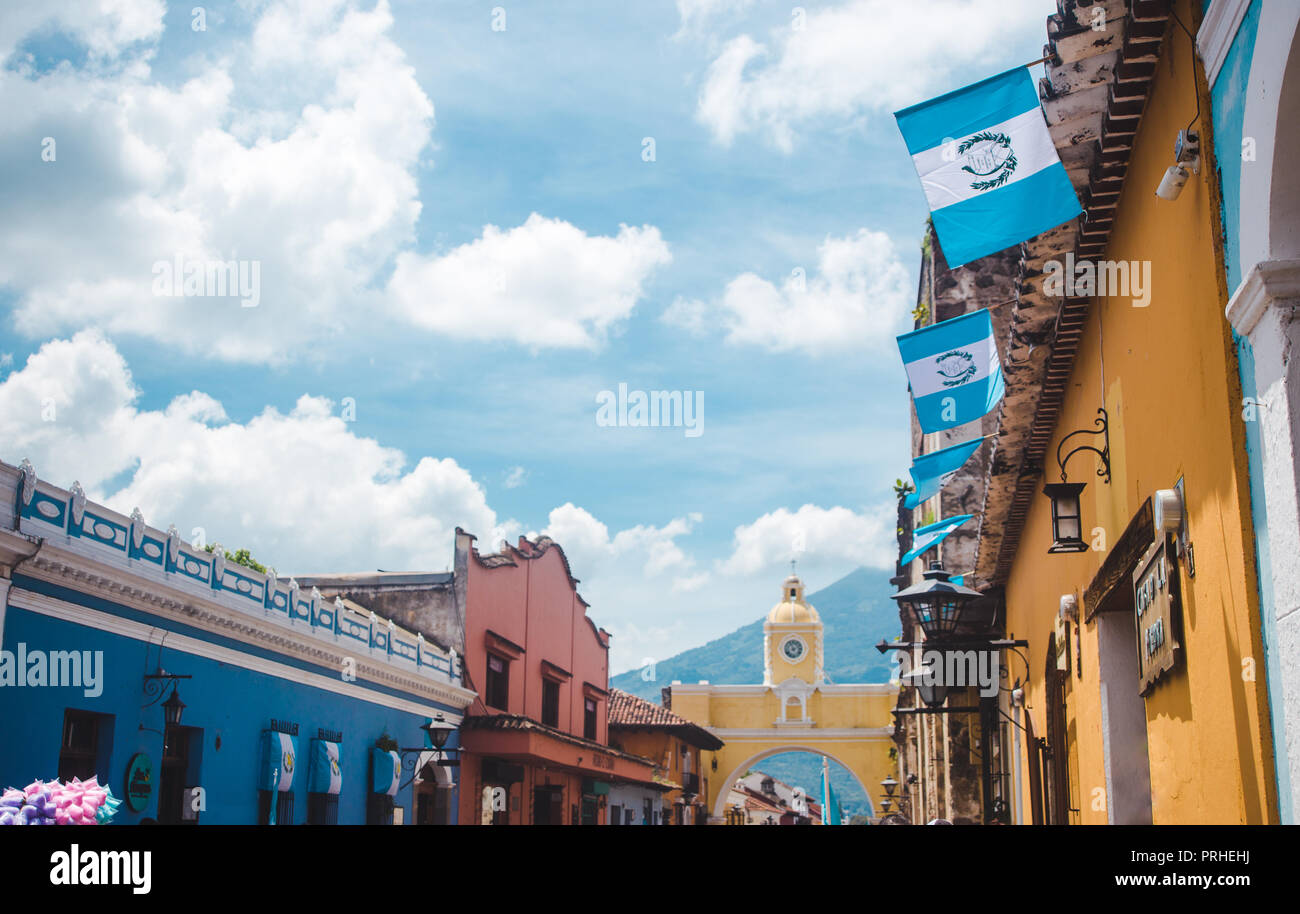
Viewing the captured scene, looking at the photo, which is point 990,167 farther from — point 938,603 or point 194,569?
point 194,569

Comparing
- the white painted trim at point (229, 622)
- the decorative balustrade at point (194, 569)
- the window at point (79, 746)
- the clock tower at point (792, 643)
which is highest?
the clock tower at point (792, 643)

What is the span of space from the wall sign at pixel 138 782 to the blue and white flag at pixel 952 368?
784cm

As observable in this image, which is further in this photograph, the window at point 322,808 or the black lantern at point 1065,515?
the window at point 322,808

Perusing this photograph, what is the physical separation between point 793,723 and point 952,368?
40.0 meters

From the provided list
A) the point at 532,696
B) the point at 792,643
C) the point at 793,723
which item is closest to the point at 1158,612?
the point at 532,696

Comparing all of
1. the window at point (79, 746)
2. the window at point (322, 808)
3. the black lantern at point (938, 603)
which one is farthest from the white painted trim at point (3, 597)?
the black lantern at point (938, 603)

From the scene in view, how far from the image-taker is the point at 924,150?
17.7 ft

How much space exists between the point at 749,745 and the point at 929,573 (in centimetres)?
3799

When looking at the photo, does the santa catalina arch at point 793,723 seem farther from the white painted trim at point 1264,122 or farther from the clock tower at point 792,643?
the white painted trim at point 1264,122

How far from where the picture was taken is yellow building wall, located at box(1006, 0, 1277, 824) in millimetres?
3674

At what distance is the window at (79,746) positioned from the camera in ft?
33.4

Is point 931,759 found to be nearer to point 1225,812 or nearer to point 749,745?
point 1225,812

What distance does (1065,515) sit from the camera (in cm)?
624
